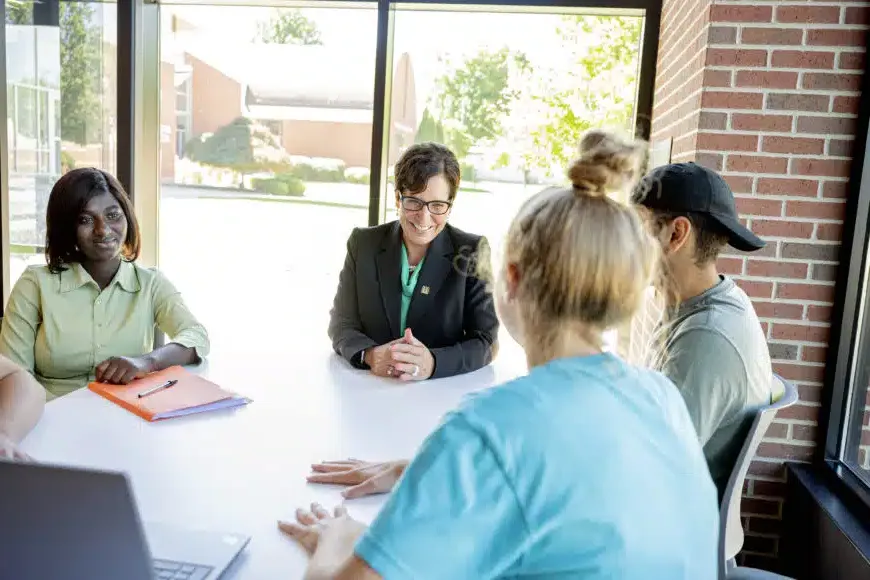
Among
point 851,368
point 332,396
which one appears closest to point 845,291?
point 851,368

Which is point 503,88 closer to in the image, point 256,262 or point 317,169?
point 317,169

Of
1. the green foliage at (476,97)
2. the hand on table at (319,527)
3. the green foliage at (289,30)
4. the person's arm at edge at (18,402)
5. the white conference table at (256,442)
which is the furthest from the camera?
the green foliage at (289,30)

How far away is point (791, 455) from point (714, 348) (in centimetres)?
151

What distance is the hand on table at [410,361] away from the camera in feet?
6.95

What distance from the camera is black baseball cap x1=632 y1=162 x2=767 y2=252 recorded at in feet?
5.20

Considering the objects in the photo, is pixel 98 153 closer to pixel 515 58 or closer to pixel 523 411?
pixel 515 58

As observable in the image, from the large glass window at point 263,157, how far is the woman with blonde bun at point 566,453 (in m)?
2.94

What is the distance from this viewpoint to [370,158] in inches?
148

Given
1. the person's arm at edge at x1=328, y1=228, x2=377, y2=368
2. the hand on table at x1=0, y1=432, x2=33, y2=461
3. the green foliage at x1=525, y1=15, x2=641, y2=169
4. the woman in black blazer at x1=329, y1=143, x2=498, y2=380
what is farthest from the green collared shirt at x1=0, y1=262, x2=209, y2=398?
the green foliage at x1=525, y1=15, x2=641, y2=169

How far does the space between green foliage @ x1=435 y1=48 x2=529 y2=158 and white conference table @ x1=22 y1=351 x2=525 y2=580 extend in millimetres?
1865

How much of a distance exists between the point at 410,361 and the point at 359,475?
2.41ft

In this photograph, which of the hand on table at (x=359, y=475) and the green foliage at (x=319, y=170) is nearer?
the hand on table at (x=359, y=475)

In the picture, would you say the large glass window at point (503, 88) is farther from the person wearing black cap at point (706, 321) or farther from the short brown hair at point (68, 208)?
the person wearing black cap at point (706, 321)

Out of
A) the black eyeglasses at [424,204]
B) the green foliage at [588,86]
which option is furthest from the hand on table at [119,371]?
the green foliage at [588,86]
